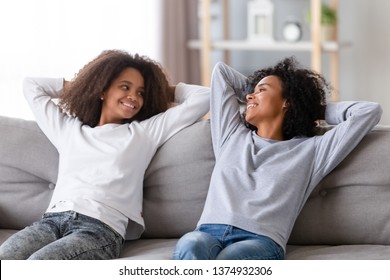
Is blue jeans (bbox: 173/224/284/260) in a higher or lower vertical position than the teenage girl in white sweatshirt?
lower

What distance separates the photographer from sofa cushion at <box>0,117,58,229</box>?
7.86 feet

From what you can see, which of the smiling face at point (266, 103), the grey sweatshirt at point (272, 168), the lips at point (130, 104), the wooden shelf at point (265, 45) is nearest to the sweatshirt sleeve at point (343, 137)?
the grey sweatshirt at point (272, 168)

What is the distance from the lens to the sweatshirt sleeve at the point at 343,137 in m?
2.17

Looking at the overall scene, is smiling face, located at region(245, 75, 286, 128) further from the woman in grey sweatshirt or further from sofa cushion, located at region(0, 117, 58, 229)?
sofa cushion, located at region(0, 117, 58, 229)

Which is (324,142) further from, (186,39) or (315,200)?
(186,39)

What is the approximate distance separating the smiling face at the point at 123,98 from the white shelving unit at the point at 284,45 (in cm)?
206

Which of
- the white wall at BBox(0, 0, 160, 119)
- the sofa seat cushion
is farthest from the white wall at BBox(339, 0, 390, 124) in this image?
the sofa seat cushion

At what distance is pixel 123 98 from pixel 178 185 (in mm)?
324

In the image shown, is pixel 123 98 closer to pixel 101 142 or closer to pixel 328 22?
pixel 101 142

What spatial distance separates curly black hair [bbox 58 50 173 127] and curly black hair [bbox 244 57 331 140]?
29 centimetres

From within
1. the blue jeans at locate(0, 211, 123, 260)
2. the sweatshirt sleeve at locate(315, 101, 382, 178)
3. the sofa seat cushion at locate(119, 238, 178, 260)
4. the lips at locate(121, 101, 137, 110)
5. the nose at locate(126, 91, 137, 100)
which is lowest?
the sofa seat cushion at locate(119, 238, 178, 260)

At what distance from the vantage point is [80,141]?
2334 mm

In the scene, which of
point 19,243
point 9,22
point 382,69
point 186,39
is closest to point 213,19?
point 186,39

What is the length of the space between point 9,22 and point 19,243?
1.94 metres
